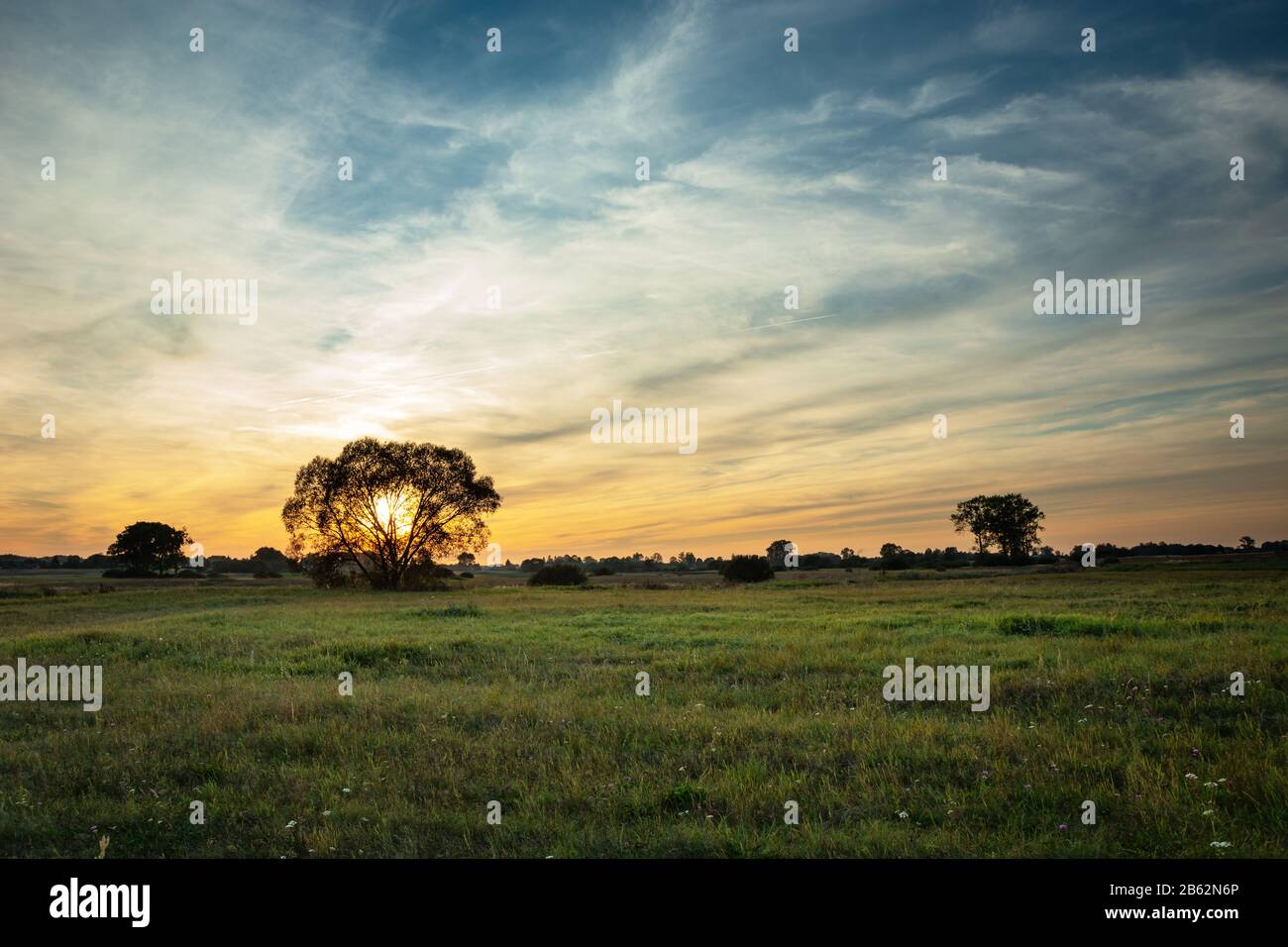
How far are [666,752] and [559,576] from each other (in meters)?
64.4

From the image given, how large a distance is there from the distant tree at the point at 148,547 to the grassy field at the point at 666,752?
8618 centimetres

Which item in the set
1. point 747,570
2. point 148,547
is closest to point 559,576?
point 747,570

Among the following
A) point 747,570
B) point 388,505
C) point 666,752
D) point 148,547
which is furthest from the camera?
point 148,547

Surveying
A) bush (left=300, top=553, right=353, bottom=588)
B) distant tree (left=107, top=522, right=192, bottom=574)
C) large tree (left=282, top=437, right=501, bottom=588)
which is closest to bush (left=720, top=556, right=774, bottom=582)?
large tree (left=282, top=437, right=501, bottom=588)

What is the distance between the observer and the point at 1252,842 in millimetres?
6574

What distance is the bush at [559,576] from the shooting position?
72562 millimetres

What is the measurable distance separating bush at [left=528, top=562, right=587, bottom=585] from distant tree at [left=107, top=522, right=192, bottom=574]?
170ft

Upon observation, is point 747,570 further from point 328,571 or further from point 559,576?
point 328,571

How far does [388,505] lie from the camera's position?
6462 centimetres

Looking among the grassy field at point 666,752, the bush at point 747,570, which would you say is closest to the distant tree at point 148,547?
the bush at point 747,570

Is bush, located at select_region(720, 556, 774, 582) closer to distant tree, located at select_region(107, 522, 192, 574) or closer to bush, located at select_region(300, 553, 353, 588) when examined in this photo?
bush, located at select_region(300, 553, 353, 588)

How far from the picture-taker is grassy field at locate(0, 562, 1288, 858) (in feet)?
23.8

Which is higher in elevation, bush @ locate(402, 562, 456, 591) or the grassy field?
the grassy field
